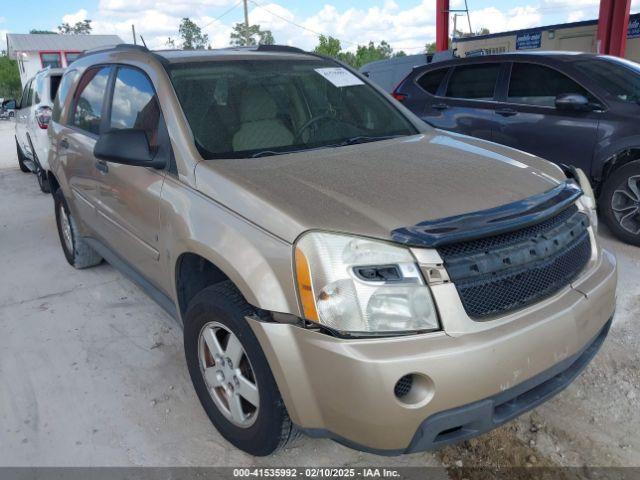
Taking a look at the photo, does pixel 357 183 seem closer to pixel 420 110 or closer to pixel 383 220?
pixel 383 220

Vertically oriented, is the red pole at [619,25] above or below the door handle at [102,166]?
above

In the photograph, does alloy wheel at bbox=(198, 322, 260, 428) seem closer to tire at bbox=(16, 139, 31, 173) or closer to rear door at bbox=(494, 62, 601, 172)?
rear door at bbox=(494, 62, 601, 172)

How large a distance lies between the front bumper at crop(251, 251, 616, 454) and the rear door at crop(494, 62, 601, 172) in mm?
3641

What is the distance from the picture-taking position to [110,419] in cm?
282

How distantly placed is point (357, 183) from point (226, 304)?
74cm

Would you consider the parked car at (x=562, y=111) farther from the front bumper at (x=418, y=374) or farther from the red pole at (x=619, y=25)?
the red pole at (x=619, y=25)

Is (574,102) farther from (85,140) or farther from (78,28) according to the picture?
(78,28)

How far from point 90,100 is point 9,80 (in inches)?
2131

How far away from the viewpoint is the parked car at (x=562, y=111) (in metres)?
5.02

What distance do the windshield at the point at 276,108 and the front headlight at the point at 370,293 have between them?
102 cm

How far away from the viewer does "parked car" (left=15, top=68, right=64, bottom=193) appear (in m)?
7.47

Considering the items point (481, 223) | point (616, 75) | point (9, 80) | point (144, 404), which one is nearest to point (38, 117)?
point (144, 404)

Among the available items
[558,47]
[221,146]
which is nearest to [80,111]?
[221,146]

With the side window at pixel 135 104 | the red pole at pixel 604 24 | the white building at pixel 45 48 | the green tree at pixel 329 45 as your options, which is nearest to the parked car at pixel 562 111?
the side window at pixel 135 104
